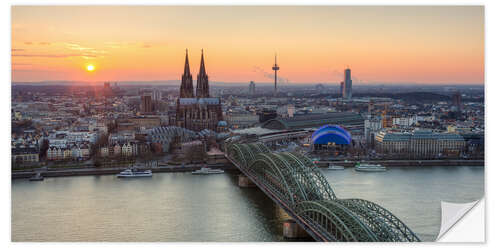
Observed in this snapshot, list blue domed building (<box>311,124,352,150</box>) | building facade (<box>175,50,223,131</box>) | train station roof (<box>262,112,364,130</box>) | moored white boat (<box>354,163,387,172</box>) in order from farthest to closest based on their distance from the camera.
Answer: train station roof (<box>262,112,364,130</box>) < building facade (<box>175,50,223,131</box>) < blue domed building (<box>311,124,352,150</box>) < moored white boat (<box>354,163,387,172</box>)

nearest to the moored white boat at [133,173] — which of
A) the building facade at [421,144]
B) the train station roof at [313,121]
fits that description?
the building facade at [421,144]

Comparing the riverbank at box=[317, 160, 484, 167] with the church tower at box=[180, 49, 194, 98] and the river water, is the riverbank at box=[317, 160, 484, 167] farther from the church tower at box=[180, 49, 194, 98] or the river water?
the church tower at box=[180, 49, 194, 98]

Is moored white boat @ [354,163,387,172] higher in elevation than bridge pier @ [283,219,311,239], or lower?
higher

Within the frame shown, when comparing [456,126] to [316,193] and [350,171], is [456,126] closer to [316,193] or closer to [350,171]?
[350,171]

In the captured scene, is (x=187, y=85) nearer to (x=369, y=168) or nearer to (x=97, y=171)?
(x=97, y=171)

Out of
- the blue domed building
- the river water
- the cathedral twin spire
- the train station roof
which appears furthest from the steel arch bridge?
the cathedral twin spire

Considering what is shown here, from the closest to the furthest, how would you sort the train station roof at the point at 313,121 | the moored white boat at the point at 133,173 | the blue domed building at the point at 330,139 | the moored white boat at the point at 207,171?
the moored white boat at the point at 133,173 < the moored white boat at the point at 207,171 < the blue domed building at the point at 330,139 < the train station roof at the point at 313,121

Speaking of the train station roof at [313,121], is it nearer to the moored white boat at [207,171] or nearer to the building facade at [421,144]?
the building facade at [421,144]
